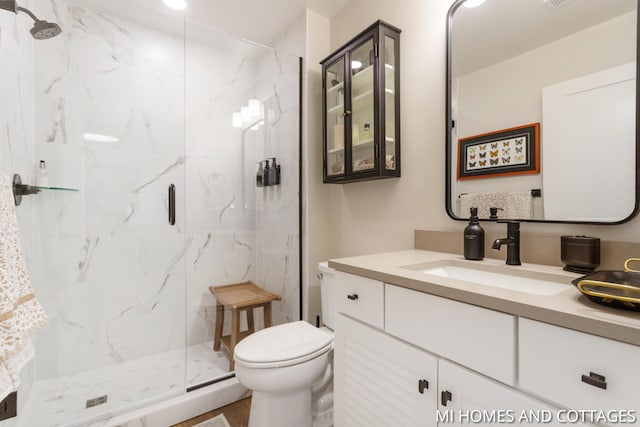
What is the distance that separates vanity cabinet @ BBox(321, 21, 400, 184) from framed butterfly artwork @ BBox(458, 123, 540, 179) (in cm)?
39

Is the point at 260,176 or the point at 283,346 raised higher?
the point at 260,176

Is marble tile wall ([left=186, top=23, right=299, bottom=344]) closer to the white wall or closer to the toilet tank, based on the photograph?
the toilet tank

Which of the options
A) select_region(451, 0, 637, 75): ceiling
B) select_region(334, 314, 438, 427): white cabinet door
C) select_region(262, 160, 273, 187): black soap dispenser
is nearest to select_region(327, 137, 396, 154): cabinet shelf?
select_region(451, 0, 637, 75): ceiling

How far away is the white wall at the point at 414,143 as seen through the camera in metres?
1.48

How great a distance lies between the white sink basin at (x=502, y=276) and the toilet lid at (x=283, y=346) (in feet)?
2.11

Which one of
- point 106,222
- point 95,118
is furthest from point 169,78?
point 106,222

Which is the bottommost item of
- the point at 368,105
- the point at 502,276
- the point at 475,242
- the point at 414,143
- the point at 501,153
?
the point at 502,276

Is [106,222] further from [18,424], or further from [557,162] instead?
[557,162]

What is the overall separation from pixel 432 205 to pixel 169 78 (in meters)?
2.10

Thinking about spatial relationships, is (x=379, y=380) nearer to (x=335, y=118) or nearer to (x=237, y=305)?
(x=237, y=305)

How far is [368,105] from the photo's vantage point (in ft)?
5.51

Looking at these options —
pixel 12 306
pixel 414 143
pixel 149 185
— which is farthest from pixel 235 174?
pixel 12 306

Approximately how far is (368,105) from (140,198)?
1.69m

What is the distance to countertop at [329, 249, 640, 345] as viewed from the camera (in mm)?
551
